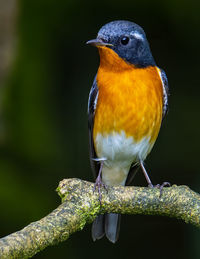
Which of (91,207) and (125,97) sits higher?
(125,97)

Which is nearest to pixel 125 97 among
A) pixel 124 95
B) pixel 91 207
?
pixel 124 95

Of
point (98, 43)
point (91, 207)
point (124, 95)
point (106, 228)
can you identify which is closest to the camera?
point (91, 207)

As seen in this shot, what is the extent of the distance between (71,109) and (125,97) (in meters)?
1.77

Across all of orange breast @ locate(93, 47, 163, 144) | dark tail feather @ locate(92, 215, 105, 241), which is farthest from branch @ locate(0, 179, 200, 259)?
dark tail feather @ locate(92, 215, 105, 241)

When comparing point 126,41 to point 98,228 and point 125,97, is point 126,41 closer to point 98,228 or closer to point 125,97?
point 125,97

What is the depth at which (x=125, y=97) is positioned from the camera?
5.15m

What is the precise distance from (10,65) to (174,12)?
81.4 inches

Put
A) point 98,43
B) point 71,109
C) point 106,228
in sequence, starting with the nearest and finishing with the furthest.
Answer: point 98,43 → point 106,228 → point 71,109

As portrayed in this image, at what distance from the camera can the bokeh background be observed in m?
6.17

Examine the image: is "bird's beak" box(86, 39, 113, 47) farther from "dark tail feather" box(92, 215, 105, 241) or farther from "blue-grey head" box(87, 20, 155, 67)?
"dark tail feather" box(92, 215, 105, 241)

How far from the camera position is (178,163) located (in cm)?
668

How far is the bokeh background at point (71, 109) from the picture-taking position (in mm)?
6168

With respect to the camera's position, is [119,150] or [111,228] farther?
[111,228]

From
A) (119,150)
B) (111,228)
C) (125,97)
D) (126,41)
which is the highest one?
(126,41)
